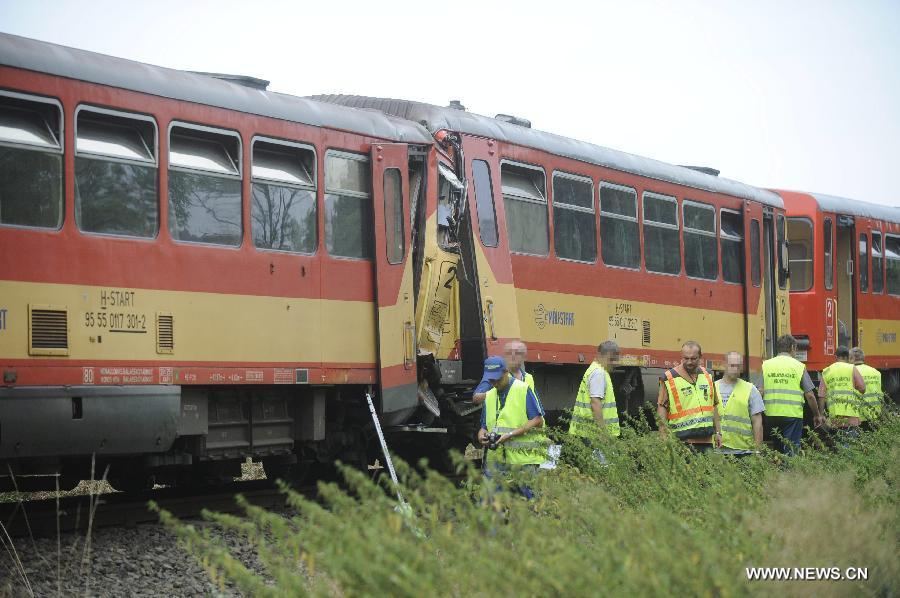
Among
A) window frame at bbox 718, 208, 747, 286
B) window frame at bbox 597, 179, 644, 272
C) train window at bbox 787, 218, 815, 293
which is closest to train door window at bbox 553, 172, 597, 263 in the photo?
window frame at bbox 597, 179, 644, 272

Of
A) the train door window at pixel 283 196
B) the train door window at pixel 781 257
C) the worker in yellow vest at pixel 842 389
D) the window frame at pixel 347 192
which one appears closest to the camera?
the train door window at pixel 283 196

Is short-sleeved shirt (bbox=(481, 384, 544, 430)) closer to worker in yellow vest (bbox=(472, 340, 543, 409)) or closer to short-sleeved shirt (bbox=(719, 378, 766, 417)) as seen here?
worker in yellow vest (bbox=(472, 340, 543, 409))

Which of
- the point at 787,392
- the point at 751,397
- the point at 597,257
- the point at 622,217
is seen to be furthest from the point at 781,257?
the point at 751,397

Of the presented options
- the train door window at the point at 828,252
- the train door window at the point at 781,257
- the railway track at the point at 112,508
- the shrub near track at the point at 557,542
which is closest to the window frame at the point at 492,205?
the railway track at the point at 112,508

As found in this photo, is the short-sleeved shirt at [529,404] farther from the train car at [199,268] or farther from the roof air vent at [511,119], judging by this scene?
the roof air vent at [511,119]

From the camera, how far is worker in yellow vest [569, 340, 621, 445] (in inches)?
441

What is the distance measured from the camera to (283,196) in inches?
455

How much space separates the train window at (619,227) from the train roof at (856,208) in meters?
6.30

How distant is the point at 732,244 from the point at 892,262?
19.1 feet

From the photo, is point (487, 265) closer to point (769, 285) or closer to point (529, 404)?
point (529, 404)

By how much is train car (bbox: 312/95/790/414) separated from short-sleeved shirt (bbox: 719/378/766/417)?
270cm

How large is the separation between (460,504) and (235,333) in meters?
4.87

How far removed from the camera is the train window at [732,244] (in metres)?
18.8

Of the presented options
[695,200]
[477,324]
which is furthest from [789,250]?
[477,324]
